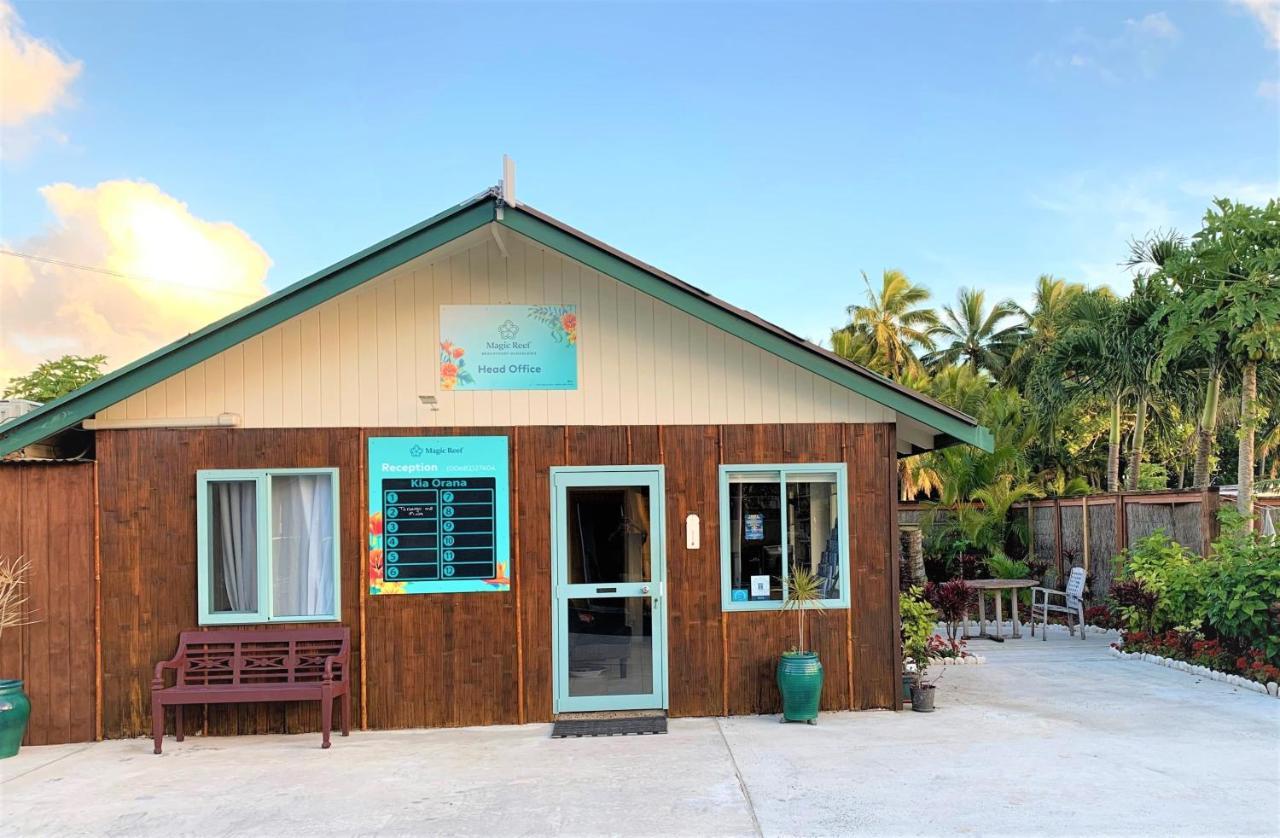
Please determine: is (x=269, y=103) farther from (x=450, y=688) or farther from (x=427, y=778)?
(x=427, y=778)

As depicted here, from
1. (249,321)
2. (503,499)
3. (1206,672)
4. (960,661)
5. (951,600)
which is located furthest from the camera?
(951,600)

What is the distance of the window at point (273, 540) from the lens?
8.06m

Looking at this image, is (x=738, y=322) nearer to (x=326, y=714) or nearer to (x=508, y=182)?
(x=508, y=182)

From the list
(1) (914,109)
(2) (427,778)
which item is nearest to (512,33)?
(1) (914,109)

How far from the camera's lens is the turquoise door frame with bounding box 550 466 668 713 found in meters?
8.21

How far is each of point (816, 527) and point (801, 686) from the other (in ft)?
4.66

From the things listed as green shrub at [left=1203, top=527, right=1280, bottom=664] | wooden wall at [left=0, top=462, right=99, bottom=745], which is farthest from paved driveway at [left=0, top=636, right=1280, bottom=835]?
green shrub at [left=1203, top=527, right=1280, bottom=664]

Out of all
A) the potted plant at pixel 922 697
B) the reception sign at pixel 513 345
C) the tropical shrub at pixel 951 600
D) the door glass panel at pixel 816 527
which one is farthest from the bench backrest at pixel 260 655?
the tropical shrub at pixel 951 600

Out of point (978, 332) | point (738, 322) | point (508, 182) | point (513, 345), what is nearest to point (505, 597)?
point (513, 345)

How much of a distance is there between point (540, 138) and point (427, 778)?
12.4 meters

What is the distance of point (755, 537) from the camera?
8445 mm

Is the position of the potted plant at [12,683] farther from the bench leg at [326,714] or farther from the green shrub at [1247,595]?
the green shrub at [1247,595]

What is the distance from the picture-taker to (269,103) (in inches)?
591

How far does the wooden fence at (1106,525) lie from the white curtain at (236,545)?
10552 mm
